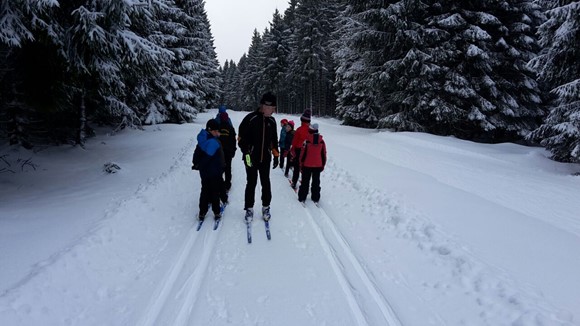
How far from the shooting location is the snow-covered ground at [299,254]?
135 inches

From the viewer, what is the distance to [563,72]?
11016mm

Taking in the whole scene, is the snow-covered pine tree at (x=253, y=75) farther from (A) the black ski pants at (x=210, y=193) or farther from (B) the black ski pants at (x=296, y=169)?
(A) the black ski pants at (x=210, y=193)

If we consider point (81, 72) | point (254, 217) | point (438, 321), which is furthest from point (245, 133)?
point (81, 72)

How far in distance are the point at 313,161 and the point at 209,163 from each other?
8.49 ft

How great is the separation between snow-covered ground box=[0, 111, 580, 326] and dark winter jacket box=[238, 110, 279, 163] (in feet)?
4.71

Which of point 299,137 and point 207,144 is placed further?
point 299,137

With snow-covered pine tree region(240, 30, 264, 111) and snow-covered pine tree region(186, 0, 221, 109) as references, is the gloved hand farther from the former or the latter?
snow-covered pine tree region(240, 30, 264, 111)

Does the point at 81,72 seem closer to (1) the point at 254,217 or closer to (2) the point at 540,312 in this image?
(1) the point at 254,217

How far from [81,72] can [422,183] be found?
8.94 meters

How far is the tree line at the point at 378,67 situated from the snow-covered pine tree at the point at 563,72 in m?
0.04

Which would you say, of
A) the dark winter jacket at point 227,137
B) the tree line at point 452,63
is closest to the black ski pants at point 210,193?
the dark winter jacket at point 227,137

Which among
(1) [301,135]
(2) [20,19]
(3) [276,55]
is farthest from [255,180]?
(3) [276,55]

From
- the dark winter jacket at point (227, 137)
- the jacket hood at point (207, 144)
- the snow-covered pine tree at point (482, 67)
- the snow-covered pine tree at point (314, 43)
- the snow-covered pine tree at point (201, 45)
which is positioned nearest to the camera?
the jacket hood at point (207, 144)

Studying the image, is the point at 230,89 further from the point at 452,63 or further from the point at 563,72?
the point at 563,72
